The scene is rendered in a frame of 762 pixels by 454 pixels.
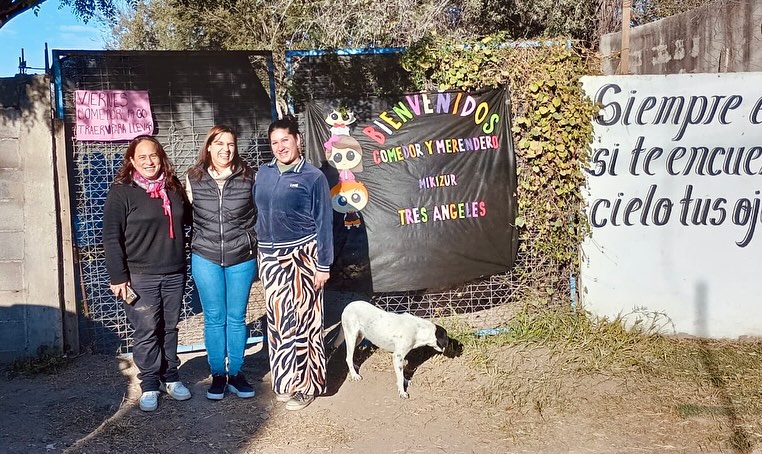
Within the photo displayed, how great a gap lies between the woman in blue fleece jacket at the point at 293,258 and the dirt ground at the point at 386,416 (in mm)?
222

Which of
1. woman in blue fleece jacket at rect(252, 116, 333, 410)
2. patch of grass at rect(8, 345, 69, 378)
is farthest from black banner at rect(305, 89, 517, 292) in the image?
patch of grass at rect(8, 345, 69, 378)

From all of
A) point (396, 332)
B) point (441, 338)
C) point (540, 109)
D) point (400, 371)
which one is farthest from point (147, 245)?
point (540, 109)

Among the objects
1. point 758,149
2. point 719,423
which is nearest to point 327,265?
point 719,423

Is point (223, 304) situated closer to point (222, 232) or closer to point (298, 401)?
point (222, 232)

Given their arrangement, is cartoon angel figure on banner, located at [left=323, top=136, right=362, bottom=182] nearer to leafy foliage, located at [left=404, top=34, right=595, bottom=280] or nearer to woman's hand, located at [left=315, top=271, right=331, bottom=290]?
leafy foliage, located at [left=404, top=34, right=595, bottom=280]

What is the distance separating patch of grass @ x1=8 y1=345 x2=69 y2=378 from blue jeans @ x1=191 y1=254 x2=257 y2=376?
1353 mm

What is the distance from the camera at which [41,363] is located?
15.5ft

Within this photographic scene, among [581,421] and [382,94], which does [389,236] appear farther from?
[581,421]

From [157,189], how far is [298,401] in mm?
1570

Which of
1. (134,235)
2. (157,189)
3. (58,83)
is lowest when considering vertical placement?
(134,235)

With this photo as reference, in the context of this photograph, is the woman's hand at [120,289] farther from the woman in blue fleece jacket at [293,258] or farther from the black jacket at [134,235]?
the woman in blue fleece jacket at [293,258]

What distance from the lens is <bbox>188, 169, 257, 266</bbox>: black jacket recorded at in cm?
396

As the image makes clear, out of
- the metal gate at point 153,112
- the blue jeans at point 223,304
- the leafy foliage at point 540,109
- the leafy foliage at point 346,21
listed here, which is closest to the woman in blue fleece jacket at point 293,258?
the blue jeans at point 223,304

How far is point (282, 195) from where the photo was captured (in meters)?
3.89
